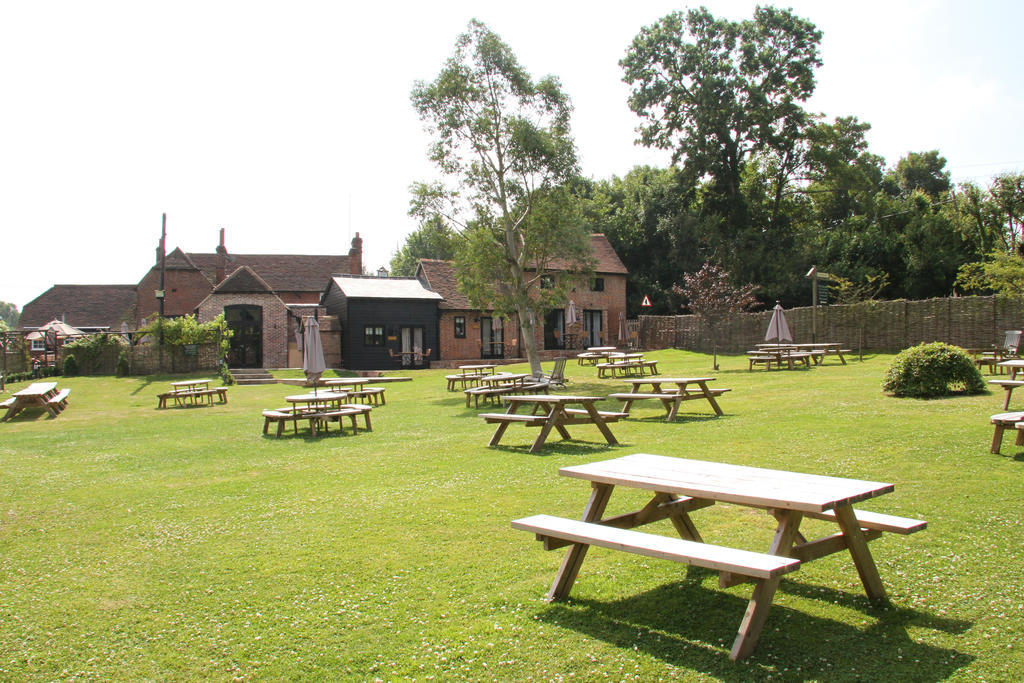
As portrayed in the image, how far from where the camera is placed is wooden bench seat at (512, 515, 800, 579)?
332cm

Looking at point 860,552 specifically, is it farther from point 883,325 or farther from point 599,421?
point 883,325

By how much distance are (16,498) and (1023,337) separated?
21828mm

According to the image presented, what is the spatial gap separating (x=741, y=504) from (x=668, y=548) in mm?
785

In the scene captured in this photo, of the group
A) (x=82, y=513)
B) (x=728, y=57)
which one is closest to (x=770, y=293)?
(x=728, y=57)

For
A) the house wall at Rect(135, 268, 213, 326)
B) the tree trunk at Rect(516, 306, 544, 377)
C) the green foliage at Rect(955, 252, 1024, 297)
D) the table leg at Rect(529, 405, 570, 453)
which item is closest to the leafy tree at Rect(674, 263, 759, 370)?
the tree trunk at Rect(516, 306, 544, 377)

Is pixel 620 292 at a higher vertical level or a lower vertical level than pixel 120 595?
higher

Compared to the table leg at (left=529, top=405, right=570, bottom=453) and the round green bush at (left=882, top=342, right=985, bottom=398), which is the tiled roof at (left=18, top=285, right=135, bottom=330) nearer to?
the table leg at (left=529, top=405, right=570, bottom=453)

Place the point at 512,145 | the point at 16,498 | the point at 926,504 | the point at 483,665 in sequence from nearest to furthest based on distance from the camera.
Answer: the point at 483,665
the point at 926,504
the point at 16,498
the point at 512,145

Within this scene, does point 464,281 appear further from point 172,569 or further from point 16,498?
point 172,569

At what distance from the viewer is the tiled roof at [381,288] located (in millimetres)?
34500

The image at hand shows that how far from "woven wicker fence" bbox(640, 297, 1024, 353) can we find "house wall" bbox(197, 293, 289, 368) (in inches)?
757

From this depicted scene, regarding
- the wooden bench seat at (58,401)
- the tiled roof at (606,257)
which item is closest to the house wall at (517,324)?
the tiled roof at (606,257)

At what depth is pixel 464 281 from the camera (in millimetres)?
23703

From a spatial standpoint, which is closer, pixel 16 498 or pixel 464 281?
pixel 16 498
